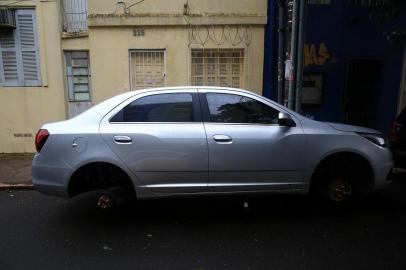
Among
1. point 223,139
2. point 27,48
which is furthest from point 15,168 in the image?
point 223,139

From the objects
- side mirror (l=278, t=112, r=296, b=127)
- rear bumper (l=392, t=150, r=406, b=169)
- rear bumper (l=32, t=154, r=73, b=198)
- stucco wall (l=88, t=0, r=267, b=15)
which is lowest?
rear bumper (l=392, t=150, r=406, b=169)

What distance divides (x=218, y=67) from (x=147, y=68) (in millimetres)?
1758

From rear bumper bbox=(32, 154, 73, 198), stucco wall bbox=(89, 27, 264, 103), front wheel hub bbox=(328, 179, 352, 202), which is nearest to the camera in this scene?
rear bumper bbox=(32, 154, 73, 198)

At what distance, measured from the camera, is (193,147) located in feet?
13.8

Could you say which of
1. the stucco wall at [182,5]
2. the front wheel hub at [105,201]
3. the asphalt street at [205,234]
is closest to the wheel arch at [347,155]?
the asphalt street at [205,234]

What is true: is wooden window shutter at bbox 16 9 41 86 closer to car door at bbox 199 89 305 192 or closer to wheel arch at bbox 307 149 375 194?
car door at bbox 199 89 305 192

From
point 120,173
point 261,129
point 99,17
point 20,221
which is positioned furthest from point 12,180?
point 261,129

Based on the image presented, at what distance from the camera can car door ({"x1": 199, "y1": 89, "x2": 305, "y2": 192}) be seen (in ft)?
14.0

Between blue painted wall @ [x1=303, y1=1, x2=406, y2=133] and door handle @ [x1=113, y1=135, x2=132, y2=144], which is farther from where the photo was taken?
blue painted wall @ [x1=303, y1=1, x2=406, y2=133]

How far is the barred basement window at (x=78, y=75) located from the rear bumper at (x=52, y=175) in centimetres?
510

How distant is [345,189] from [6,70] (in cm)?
829

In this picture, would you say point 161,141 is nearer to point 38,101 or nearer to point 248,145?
point 248,145

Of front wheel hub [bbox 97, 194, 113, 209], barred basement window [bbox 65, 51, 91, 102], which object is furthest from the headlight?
barred basement window [bbox 65, 51, 91, 102]

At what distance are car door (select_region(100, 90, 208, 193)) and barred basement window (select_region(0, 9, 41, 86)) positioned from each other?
5.69 meters
